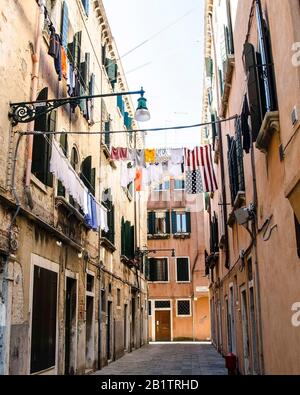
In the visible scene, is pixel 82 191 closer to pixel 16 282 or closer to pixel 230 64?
pixel 16 282

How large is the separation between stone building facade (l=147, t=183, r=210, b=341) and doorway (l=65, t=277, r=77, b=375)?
20.2 m

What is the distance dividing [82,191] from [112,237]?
736 cm

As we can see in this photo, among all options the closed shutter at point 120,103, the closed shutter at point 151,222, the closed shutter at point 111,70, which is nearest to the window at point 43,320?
the closed shutter at point 111,70

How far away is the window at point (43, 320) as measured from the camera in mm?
8898

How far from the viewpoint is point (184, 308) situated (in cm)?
3353

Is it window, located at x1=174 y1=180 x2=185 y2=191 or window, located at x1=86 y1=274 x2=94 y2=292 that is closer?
window, located at x1=86 y1=274 x2=94 y2=292

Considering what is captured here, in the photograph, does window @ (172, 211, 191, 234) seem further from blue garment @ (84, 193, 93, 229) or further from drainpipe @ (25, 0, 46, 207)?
drainpipe @ (25, 0, 46, 207)

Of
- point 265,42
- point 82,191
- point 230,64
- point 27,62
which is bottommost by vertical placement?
point 82,191

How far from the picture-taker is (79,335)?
12.4 m

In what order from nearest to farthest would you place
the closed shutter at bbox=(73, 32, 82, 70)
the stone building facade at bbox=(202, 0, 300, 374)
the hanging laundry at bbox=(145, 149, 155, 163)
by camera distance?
the stone building facade at bbox=(202, 0, 300, 374) → the closed shutter at bbox=(73, 32, 82, 70) → the hanging laundry at bbox=(145, 149, 155, 163)

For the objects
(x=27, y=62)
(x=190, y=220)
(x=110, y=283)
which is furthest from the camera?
(x=190, y=220)

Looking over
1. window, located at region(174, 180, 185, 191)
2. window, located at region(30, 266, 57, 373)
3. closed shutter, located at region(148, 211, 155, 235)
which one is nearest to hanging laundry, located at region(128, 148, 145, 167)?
window, located at region(30, 266, 57, 373)

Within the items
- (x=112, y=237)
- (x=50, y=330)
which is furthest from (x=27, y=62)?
(x=112, y=237)

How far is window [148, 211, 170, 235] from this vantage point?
35.4m
